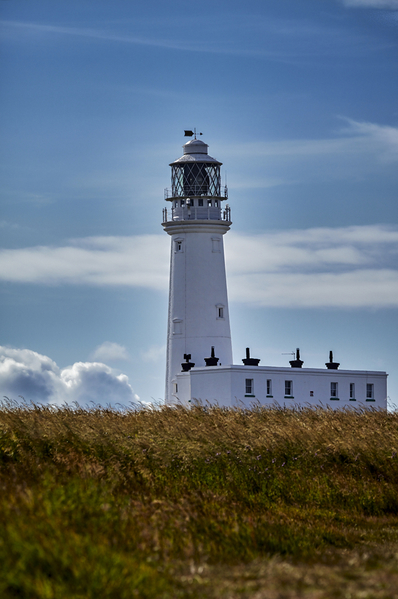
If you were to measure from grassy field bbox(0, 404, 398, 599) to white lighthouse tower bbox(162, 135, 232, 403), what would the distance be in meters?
24.2

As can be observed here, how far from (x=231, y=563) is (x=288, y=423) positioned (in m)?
10.4

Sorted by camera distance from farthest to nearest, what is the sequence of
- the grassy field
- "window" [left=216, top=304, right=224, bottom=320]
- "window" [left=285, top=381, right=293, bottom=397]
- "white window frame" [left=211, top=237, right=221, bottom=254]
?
"white window frame" [left=211, top=237, right=221, bottom=254]
"window" [left=216, top=304, right=224, bottom=320]
"window" [left=285, top=381, right=293, bottom=397]
the grassy field

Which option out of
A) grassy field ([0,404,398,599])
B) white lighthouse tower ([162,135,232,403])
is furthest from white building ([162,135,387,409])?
grassy field ([0,404,398,599])

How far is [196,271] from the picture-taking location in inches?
1860

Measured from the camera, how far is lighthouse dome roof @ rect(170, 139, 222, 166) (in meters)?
49.1

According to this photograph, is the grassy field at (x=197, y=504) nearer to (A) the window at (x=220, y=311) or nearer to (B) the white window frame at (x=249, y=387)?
(B) the white window frame at (x=249, y=387)

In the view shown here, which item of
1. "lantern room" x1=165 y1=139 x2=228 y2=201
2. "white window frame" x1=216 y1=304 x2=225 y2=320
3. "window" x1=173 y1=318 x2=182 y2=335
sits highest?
"lantern room" x1=165 y1=139 x2=228 y2=201

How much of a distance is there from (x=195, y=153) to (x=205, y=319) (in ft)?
34.2

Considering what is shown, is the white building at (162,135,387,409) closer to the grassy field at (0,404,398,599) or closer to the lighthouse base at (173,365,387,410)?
the lighthouse base at (173,365,387,410)

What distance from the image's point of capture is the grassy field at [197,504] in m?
6.29

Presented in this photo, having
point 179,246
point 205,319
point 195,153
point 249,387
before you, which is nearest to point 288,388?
point 249,387

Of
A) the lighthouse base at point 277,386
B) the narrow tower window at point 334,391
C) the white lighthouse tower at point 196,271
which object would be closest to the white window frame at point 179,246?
the white lighthouse tower at point 196,271

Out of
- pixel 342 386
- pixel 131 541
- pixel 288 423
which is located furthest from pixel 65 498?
pixel 342 386

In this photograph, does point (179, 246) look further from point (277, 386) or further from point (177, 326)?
point (277, 386)
